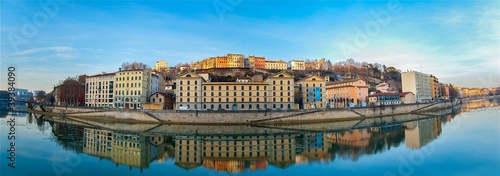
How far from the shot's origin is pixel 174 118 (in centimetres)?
4431

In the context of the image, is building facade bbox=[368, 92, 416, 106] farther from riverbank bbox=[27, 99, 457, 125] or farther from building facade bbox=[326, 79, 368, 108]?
riverbank bbox=[27, 99, 457, 125]

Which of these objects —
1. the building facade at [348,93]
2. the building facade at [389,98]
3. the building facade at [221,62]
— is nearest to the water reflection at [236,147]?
the building facade at [348,93]

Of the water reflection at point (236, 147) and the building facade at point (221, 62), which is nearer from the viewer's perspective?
the water reflection at point (236, 147)

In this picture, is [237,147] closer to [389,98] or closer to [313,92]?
[313,92]

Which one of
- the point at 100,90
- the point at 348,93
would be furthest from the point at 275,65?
the point at 100,90

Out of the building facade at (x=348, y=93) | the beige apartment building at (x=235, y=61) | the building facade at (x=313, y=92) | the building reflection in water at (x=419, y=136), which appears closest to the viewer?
the building reflection in water at (x=419, y=136)

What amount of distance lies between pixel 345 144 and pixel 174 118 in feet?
87.6

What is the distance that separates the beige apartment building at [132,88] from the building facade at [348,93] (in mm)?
41262

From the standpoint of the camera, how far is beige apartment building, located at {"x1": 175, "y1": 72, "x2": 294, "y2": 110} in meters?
48.9

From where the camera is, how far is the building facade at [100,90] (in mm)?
61562

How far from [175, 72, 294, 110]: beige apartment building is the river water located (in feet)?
39.6

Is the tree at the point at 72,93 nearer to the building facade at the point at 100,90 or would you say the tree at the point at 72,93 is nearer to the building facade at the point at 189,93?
the building facade at the point at 100,90

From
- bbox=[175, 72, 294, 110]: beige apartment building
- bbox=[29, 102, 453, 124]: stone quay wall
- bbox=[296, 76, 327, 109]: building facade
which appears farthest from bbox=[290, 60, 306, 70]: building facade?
bbox=[175, 72, 294, 110]: beige apartment building

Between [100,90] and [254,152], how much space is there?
5171 centimetres
